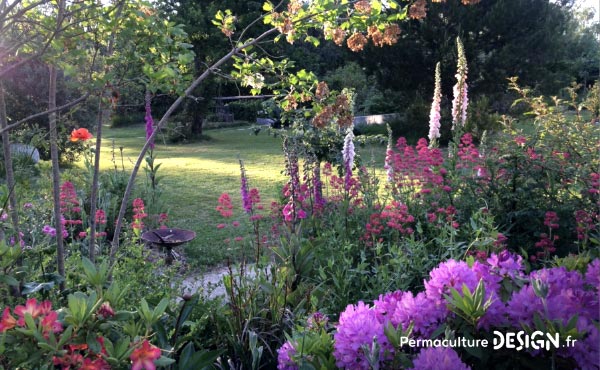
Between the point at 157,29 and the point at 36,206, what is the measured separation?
2.61 m

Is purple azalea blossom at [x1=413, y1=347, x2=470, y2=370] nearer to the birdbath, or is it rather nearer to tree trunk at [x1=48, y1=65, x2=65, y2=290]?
tree trunk at [x1=48, y1=65, x2=65, y2=290]

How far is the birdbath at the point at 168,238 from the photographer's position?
14.9ft

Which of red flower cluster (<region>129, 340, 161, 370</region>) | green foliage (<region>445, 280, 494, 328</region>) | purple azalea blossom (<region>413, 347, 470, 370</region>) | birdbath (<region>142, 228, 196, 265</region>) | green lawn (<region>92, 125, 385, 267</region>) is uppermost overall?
green foliage (<region>445, 280, 494, 328</region>)

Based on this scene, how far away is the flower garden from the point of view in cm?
137

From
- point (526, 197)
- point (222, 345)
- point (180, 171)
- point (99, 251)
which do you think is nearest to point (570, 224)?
point (526, 197)

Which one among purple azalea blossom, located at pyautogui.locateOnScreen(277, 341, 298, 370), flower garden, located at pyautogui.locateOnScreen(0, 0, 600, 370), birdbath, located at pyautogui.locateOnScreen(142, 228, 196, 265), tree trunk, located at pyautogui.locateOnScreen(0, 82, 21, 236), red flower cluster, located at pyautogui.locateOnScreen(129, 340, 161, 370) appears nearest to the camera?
red flower cluster, located at pyautogui.locateOnScreen(129, 340, 161, 370)

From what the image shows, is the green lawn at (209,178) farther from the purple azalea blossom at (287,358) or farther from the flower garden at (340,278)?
the purple azalea blossom at (287,358)

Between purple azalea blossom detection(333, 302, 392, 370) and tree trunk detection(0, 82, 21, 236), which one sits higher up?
tree trunk detection(0, 82, 21, 236)

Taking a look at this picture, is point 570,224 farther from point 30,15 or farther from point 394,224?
point 30,15

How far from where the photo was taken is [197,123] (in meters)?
19.9

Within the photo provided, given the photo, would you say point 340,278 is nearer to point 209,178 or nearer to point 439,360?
point 439,360

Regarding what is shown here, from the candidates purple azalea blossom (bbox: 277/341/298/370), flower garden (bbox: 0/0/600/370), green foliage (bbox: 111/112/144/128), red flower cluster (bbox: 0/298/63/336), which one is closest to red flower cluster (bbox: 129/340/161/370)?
flower garden (bbox: 0/0/600/370)

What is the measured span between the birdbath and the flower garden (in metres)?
0.05

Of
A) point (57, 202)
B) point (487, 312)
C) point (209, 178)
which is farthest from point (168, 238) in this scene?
point (209, 178)
